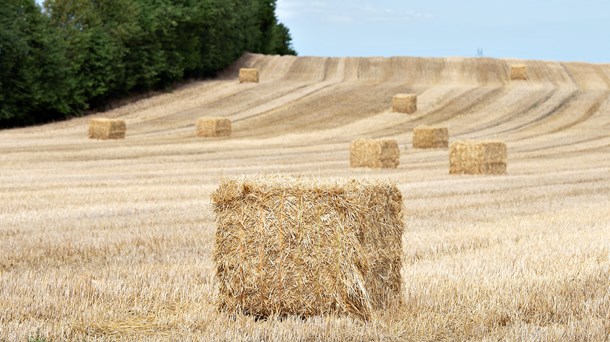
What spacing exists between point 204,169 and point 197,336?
1770cm

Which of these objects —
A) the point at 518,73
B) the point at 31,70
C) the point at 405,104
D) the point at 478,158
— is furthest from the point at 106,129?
the point at 518,73

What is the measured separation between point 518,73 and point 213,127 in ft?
76.3

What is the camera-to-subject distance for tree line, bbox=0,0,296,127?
41812mm

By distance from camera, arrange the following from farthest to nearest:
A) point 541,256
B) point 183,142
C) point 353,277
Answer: point 183,142, point 541,256, point 353,277

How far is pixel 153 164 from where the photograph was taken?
2603 centimetres

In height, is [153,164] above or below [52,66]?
below

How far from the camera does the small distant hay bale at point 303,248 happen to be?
729 cm

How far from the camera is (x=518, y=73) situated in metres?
54.3

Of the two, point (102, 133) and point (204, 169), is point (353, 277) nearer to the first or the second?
point (204, 169)

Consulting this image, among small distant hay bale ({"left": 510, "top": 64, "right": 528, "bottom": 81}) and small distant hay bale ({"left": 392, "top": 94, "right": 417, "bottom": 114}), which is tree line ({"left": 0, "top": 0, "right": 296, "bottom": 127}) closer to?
small distant hay bale ({"left": 392, "top": 94, "right": 417, "bottom": 114})

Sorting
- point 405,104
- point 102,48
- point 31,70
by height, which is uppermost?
point 102,48

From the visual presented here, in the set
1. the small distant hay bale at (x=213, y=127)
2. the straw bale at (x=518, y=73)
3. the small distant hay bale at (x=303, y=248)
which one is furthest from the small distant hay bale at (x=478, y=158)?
the straw bale at (x=518, y=73)

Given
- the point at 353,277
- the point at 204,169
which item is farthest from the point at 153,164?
the point at 353,277

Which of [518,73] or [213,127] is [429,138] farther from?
[518,73]
